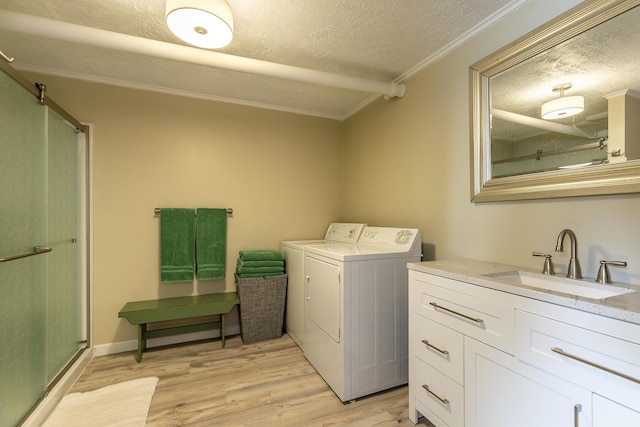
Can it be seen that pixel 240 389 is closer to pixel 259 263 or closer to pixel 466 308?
pixel 259 263

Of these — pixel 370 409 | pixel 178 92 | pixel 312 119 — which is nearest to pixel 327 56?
pixel 312 119

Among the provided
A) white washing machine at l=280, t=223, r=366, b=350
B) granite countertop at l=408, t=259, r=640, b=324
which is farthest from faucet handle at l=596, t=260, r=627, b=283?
white washing machine at l=280, t=223, r=366, b=350

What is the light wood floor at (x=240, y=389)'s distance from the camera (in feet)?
5.46

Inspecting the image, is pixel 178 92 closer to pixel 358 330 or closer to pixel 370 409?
pixel 358 330

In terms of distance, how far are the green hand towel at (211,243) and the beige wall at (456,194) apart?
1422mm

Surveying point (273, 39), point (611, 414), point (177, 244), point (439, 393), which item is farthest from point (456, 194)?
point (177, 244)

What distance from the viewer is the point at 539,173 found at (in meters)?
1.47

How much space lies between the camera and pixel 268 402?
1817 millimetres

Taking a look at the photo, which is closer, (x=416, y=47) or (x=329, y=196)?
(x=416, y=47)

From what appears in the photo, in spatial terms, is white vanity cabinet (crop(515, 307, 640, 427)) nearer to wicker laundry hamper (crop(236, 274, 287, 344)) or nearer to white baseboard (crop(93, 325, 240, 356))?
wicker laundry hamper (crop(236, 274, 287, 344))

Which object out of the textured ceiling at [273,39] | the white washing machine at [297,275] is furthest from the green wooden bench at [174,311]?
the textured ceiling at [273,39]

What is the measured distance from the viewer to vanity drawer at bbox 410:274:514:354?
1141mm

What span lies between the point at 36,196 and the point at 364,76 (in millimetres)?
2449

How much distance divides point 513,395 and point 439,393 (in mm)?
419
